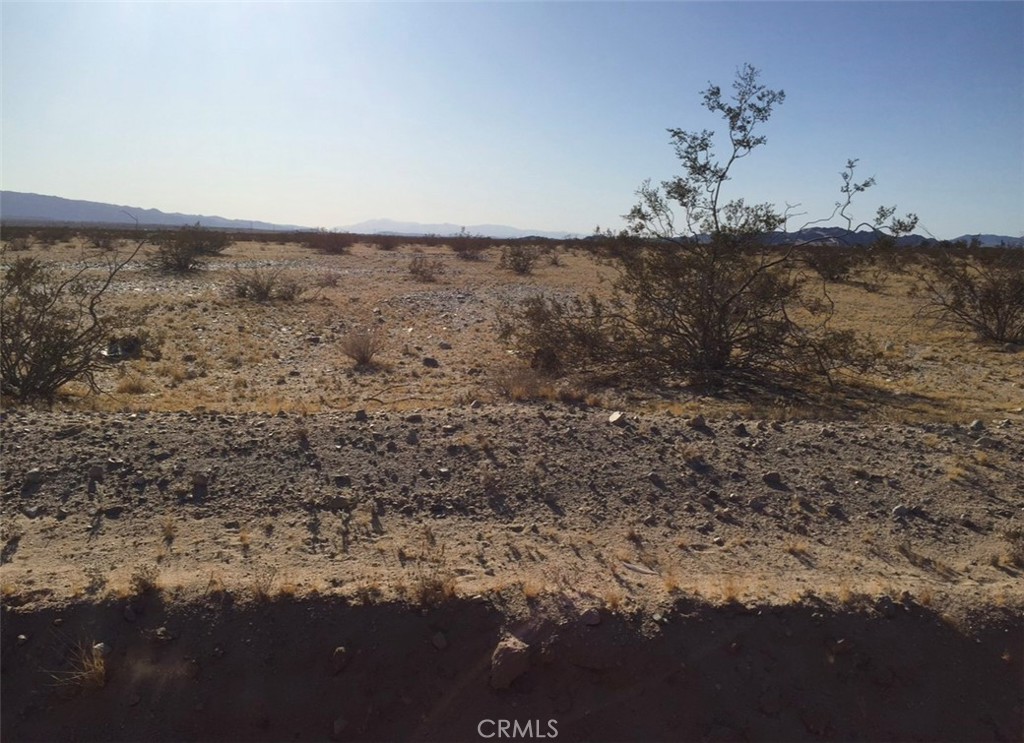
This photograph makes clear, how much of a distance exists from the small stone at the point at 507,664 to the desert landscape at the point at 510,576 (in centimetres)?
1

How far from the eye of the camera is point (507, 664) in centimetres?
390

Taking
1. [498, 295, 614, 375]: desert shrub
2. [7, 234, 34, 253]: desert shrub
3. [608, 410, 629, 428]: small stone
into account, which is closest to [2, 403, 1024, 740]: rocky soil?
[608, 410, 629, 428]: small stone

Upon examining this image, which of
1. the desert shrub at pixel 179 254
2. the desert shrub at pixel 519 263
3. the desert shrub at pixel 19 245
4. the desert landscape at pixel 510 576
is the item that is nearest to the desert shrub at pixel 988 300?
the desert landscape at pixel 510 576

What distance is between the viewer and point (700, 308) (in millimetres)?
12469

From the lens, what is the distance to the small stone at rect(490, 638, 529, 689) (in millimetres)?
3881

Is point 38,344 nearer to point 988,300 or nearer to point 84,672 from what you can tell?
point 84,672

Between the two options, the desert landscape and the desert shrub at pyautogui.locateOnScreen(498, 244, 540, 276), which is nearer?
the desert landscape

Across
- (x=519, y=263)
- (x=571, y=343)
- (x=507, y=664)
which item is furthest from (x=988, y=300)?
(x=519, y=263)

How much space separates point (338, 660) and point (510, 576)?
1134 mm

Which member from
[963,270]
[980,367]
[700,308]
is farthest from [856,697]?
[963,270]

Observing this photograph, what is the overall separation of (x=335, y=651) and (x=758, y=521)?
319 centimetres

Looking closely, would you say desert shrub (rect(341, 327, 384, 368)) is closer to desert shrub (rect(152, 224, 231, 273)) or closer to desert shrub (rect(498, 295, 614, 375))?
desert shrub (rect(498, 295, 614, 375))

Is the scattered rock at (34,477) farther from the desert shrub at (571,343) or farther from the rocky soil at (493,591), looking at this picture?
the desert shrub at (571,343)

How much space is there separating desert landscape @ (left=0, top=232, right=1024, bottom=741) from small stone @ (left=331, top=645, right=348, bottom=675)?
0.01 m
